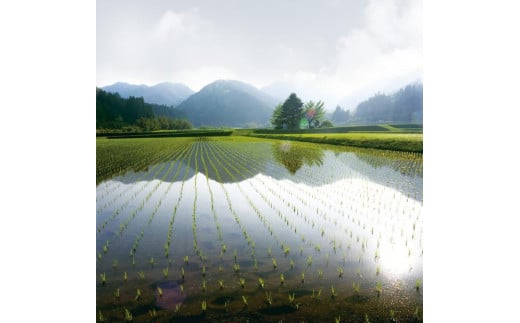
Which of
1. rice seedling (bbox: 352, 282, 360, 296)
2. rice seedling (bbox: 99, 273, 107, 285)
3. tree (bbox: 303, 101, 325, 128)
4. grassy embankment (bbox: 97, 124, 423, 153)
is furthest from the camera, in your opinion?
tree (bbox: 303, 101, 325, 128)

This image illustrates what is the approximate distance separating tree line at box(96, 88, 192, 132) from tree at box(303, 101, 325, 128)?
92.4ft

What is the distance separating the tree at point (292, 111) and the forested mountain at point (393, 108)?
2739 inches

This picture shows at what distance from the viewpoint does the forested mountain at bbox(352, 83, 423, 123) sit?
11775cm

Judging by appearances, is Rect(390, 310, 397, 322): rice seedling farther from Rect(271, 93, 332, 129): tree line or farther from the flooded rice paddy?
Rect(271, 93, 332, 129): tree line

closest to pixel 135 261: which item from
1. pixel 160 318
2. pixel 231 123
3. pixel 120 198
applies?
pixel 160 318

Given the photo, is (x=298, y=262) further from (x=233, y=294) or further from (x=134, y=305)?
(x=134, y=305)

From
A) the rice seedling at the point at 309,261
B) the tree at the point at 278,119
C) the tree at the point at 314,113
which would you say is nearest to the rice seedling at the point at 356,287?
the rice seedling at the point at 309,261

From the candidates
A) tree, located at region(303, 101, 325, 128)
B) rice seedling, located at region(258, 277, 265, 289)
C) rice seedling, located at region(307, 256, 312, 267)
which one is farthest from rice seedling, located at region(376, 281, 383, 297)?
tree, located at region(303, 101, 325, 128)

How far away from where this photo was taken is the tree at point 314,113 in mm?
63500

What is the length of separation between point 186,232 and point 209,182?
7.42 m

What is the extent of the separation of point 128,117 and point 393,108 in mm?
102983

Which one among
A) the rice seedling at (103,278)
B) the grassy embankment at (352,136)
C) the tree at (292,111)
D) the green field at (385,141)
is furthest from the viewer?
the tree at (292,111)

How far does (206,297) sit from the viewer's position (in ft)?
18.5

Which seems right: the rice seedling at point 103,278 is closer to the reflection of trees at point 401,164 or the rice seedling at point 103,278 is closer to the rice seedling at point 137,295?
the rice seedling at point 137,295
